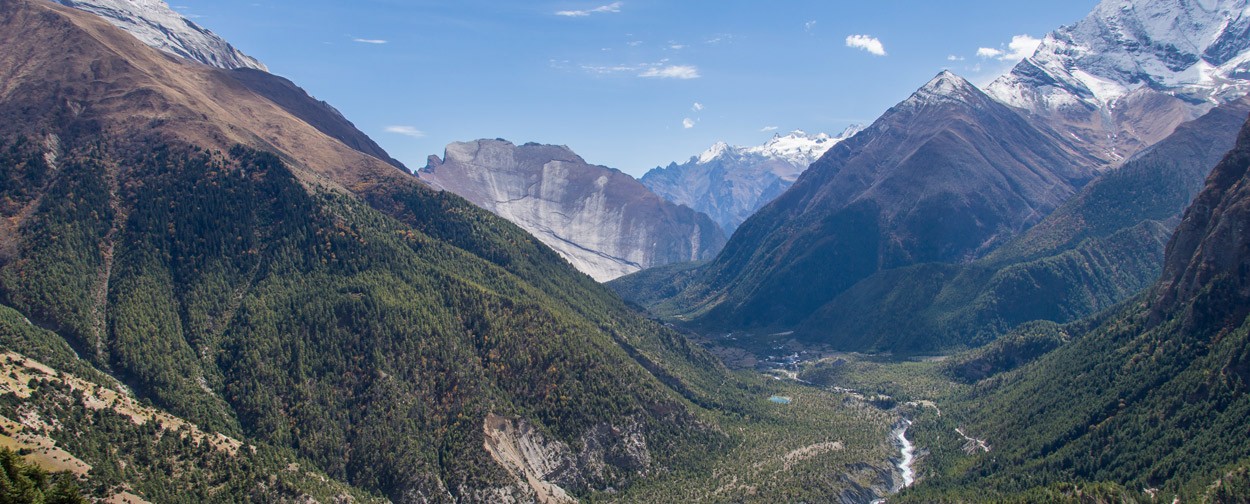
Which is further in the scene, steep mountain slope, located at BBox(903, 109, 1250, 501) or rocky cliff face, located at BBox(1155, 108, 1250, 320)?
rocky cliff face, located at BBox(1155, 108, 1250, 320)

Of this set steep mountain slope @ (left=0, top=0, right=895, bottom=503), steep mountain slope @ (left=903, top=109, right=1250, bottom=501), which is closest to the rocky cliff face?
steep mountain slope @ (left=903, top=109, right=1250, bottom=501)

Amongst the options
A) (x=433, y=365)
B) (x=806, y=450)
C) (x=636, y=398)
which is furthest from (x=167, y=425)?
(x=806, y=450)

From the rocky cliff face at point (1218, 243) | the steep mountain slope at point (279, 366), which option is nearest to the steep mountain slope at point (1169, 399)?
the rocky cliff face at point (1218, 243)

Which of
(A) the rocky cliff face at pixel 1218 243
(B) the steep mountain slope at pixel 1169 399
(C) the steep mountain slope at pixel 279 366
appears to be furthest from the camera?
(A) the rocky cliff face at pixel 1218 243

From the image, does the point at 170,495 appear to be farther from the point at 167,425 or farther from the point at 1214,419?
the point at 1214,419

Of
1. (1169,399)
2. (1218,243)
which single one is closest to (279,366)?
(1169,399)

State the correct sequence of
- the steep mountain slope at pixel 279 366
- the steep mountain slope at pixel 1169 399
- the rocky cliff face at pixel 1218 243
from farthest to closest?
the rocky cliff face at pixel 1218 243 < the steep mountain slope at pixel 1169 399 < the steep mountain slope at pixel 279 366

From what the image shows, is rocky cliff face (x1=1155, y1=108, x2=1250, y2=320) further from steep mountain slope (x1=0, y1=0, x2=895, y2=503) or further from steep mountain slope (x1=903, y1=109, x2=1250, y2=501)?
steep mountain slope (x1=0, y1=0, x2=895, y2=503)

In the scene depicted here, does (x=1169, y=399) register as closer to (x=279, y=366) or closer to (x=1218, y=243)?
(x=1218, y=243)

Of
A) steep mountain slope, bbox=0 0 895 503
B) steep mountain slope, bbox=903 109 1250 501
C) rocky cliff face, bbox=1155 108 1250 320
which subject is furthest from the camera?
rocky cliff face, bbox=1155 108 1250 320

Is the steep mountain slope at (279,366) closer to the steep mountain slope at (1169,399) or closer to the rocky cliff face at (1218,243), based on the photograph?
the steep mountain slope at (1169,399)
